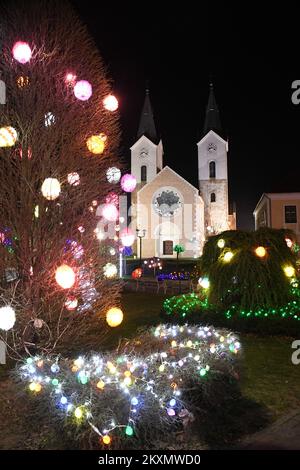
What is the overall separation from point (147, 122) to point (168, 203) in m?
13.0

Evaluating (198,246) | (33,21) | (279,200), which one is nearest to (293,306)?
(33,21)

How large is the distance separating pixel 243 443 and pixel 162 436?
0.96 metres

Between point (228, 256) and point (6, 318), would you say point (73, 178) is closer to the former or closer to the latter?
point (6, 318)

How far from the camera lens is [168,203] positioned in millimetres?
55688

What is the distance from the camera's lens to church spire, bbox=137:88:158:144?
6056cm

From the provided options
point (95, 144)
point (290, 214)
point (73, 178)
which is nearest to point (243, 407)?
point (73, 178)

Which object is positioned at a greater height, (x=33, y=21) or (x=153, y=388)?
(x=33, y=21)

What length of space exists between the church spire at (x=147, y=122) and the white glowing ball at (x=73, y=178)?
53667 mm

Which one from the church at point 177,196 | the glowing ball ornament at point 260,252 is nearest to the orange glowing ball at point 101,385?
the glowing ball ornament at point 260,252

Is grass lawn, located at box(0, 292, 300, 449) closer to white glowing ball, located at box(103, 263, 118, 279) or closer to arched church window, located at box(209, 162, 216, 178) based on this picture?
white glowing ball, located at box(103, 263, 118, 279)

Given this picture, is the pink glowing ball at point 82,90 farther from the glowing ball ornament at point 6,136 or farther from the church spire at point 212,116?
the church spire at point 212,116

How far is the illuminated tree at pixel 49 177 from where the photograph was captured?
7633mm
